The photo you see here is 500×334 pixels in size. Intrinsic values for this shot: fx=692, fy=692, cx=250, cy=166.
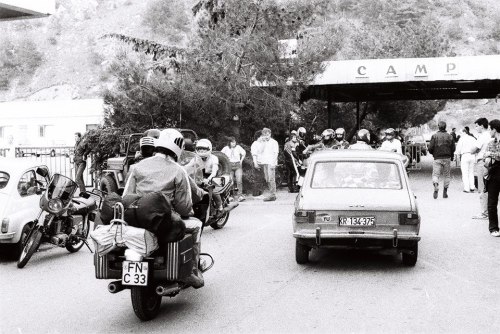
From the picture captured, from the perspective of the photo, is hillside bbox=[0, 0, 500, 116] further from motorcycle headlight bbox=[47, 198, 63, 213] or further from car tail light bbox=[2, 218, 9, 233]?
car tail light bbox=[2, 218, 9, 233]

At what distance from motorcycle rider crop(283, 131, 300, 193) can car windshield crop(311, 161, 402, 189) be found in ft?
33.6

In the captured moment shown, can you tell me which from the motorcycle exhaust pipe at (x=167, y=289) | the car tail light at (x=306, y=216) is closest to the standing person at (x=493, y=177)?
the car tail light at (x=306, y=216)

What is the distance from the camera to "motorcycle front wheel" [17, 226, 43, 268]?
9625 mm

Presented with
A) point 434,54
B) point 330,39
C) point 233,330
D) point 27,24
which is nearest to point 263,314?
point 233,330

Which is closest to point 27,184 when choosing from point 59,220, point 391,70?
point 59,220

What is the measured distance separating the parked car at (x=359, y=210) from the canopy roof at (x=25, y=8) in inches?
360

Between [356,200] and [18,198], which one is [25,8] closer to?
[18,198]

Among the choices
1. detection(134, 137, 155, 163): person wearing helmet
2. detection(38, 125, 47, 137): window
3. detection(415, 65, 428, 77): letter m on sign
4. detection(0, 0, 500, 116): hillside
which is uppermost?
detection(0, 0, 500, 116): hillside

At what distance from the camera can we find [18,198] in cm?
1028

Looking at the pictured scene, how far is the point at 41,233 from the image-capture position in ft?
32.1

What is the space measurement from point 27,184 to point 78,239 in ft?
3.80

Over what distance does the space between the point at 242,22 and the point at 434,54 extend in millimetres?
33616

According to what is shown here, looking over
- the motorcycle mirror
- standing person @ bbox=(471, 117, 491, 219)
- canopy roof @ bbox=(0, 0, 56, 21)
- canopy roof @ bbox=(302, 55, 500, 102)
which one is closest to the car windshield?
the motorcycle mirror

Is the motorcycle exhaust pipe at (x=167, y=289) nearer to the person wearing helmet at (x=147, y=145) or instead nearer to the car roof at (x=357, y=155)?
the person wearing helmet at (x=147, y=145)
